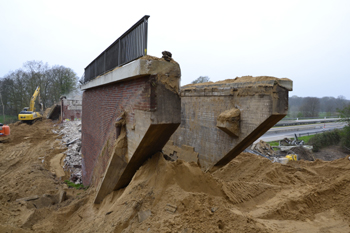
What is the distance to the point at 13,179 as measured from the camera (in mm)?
7926

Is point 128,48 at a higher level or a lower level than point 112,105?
higher

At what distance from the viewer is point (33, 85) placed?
104ft

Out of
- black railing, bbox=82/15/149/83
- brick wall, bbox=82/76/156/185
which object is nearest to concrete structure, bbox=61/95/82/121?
brick wall, bbox=82/76/156/185

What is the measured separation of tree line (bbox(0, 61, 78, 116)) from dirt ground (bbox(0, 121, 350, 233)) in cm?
2699

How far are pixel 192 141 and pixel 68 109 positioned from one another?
19.6 m

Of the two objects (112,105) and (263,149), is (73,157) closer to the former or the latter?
(112,105)

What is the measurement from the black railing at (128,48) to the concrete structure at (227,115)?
3513 mm

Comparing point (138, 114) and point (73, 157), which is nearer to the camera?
point (138, 114)

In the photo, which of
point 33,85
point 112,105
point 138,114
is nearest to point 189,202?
point 138,114

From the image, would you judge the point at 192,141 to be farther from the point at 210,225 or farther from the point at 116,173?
the point at 210,225

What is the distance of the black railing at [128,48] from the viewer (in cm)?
391

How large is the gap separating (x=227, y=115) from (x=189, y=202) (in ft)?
12.5

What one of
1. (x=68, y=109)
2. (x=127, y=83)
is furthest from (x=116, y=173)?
(x=68, y=109)

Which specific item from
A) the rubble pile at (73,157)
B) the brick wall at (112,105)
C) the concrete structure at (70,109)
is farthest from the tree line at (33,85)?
the brick wall at (112,105)
